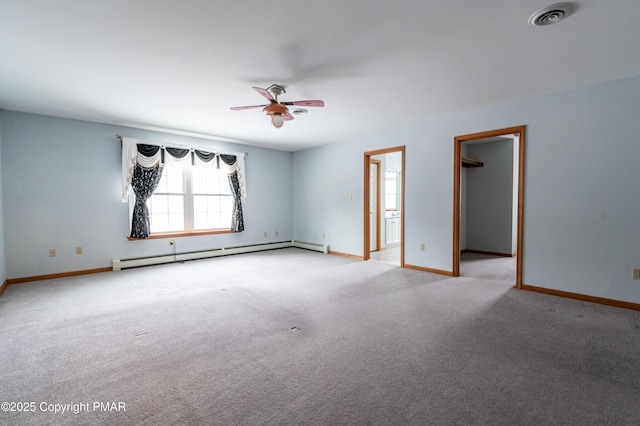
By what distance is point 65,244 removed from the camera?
4.53m

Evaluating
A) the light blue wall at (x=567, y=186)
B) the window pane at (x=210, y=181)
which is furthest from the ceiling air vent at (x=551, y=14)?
the window pane at (x=210, y=181)

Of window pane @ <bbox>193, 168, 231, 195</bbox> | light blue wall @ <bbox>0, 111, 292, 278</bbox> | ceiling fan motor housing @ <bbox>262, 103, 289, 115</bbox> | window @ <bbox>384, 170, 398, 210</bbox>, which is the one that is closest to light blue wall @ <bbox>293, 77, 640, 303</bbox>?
ceiling fan motor housing @ <bbox>262, 103, 289, 115</bbox>

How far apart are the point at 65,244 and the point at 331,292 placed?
13.9 ft

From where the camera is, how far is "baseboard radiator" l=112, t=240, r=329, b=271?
197 inches

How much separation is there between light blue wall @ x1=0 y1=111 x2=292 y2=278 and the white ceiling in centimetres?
54

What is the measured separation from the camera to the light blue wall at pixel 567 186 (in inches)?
124

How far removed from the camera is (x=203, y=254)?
231 inches

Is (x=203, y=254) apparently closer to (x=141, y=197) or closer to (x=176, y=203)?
(x=176, y=203)

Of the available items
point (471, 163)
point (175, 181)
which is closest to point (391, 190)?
point (471, 163)

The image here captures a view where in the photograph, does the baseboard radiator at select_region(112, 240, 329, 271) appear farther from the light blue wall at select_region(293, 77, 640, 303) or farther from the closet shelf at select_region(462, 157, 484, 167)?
the closet shelf at select_region(462, 157, 484, 167)

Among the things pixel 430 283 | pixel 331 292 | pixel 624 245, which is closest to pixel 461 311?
pixel 430 283

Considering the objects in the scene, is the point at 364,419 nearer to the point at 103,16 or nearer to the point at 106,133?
the point at 103,16

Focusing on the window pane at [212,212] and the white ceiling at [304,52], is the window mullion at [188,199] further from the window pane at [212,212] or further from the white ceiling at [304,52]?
the white ceiling at [304,52]

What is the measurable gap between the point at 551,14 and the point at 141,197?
18.9 feet
